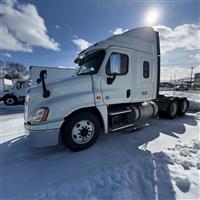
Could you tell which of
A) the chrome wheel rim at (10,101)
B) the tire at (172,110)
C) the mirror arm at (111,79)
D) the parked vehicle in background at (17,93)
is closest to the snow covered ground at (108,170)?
the mirror arm at (111,79)

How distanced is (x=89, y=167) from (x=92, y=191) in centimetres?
68

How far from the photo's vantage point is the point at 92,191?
7.72 feet

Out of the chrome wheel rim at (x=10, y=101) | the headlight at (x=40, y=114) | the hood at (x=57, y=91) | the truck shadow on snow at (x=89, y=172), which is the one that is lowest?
the truck shadow on snow at (x=89, y=172)

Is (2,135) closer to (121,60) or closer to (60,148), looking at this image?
(60,148)

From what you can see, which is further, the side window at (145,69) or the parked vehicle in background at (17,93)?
the parked vehicle in background at (17,93)

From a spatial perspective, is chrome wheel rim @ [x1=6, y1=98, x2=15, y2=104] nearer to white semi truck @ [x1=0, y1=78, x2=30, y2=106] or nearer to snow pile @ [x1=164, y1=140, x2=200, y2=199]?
white semi truck @ [x1=0, y1=78, x2=30, y2=106]

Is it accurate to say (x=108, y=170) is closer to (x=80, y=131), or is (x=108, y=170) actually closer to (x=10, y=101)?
(x=80, y=131)

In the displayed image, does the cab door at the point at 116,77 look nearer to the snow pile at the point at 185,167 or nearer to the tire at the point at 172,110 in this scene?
the snow pile at the point at 185,167

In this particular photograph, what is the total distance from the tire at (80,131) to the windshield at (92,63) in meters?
1.21

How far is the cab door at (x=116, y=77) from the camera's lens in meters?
4.00

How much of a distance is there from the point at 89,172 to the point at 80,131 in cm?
105

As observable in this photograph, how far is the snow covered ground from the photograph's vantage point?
233 centimetres

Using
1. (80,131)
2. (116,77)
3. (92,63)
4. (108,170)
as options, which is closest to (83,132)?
(80,131)

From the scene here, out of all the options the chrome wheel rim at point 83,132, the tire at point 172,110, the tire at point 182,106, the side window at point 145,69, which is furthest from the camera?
the tire at point 182,106
